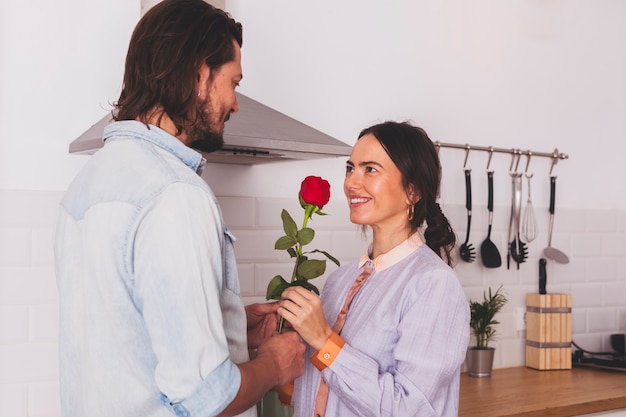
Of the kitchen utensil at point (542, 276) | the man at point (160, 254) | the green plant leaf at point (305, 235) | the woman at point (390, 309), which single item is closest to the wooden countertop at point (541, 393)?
the kitchen utensil at point (542, 276)

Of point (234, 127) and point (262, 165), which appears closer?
point (234, 127)

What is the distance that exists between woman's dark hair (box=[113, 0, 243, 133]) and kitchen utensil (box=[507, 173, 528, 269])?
6.77ft

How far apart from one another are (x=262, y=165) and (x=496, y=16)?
1.28m

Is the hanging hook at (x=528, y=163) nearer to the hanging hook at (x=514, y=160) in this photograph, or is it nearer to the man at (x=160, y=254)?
the hanging hook at (x=514, y=160)

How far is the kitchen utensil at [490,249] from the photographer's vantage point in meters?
2.99

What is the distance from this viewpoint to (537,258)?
317cm

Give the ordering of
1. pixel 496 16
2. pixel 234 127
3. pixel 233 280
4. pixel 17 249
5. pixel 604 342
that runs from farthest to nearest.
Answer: pixel 604 342 < pixel 496 16 < pixel 17 249 < pixel 234 127 < pixel 233 280

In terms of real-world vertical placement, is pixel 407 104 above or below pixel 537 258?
above

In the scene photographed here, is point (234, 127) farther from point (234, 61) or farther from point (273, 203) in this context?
point (273, 203)

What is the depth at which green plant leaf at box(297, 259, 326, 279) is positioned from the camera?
1.62m

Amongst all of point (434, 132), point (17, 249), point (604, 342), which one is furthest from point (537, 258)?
point (17, 249)

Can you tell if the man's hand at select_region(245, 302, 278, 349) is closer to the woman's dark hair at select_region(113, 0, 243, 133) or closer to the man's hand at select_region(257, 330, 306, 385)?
the man's hand at select_region(257, 330, 306, 385)

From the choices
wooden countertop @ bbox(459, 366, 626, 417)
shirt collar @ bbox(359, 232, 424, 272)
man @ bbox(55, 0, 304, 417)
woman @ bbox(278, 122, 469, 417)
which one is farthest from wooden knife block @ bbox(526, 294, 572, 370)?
man @ bbox(55, 0, 304, 417)

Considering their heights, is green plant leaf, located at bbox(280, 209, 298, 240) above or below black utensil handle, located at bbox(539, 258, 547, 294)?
above
